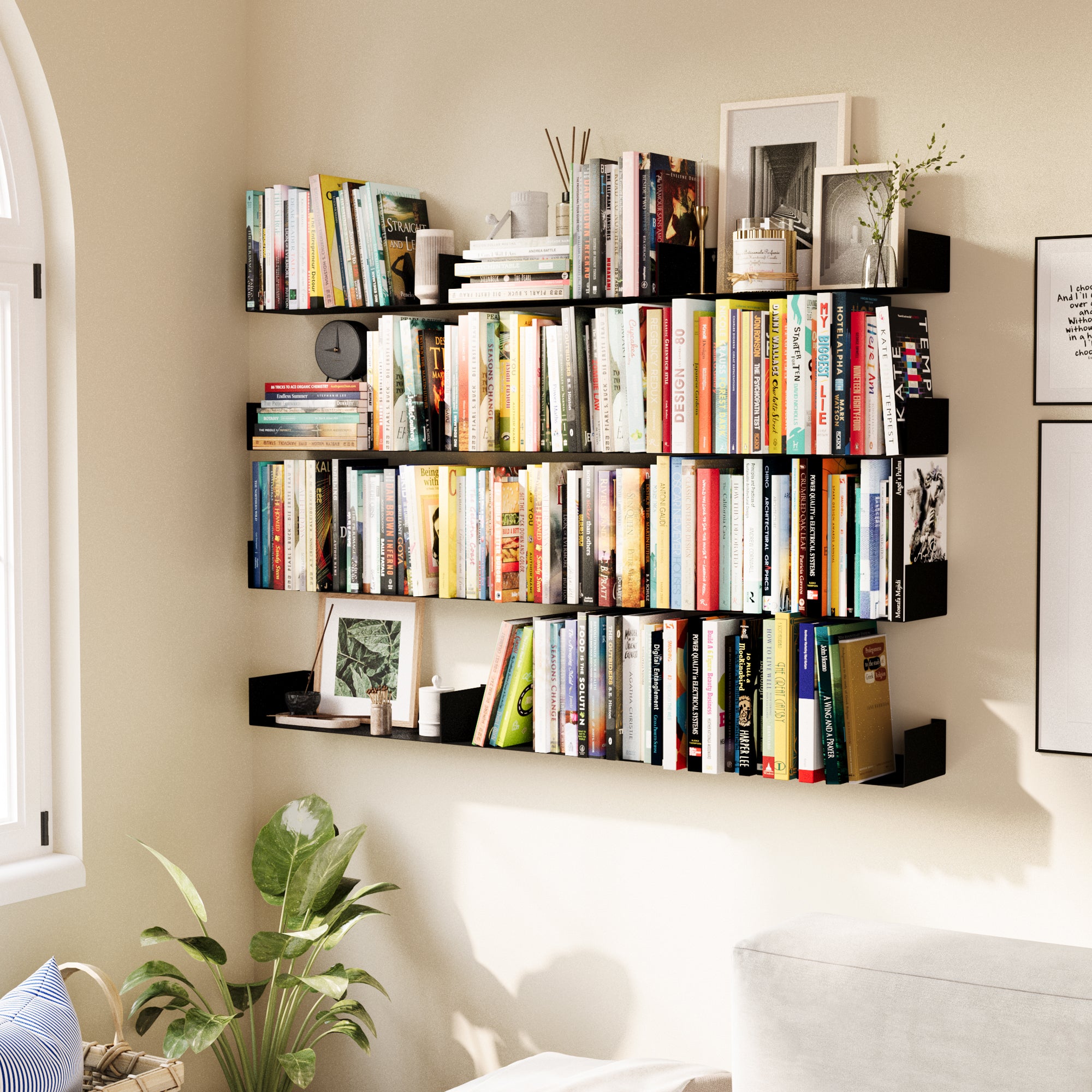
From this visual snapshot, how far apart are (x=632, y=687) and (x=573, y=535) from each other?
0.34m

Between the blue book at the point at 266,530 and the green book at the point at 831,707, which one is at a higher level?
the blue book at the point at 266,530

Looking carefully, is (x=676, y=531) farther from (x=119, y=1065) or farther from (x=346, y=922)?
(x=119, y=1065)

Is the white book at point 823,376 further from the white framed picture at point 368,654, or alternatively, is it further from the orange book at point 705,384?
the white framed picture at point 368,654

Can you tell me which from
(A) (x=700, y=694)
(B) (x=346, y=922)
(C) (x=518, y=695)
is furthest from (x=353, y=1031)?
(A) (x=700, y=694)

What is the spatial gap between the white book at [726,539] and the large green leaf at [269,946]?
3.87 ft

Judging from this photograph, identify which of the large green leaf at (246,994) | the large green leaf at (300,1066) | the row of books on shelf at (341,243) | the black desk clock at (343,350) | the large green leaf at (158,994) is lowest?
the large green leaf at (300,1066)

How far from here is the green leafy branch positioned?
2.68 m

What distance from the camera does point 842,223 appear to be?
2.75m

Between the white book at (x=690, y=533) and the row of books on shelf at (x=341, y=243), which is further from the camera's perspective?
the row of books on shelf at (x=341, y=243)

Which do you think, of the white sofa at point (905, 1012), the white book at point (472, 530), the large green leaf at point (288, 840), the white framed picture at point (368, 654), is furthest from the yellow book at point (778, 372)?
the large green leaf at point (288, 840)

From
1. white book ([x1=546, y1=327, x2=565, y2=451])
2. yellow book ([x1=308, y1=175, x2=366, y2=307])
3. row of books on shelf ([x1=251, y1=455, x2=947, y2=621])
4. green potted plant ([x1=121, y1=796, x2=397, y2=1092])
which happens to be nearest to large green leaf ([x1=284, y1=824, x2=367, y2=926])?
green potted plant ([x1=121, y1=796, x2=397, y2=1092])

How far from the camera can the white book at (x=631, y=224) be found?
9.31ft

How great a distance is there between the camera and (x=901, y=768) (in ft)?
8.86

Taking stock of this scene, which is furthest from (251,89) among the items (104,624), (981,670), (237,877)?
(981,670)
